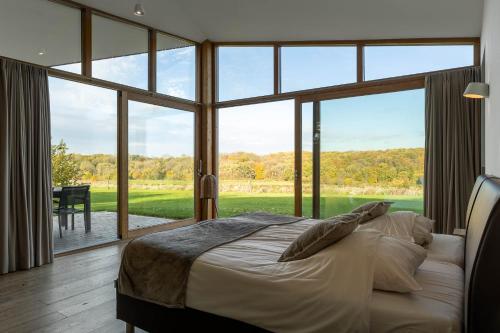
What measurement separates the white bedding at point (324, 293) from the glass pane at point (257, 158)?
373 centimetres

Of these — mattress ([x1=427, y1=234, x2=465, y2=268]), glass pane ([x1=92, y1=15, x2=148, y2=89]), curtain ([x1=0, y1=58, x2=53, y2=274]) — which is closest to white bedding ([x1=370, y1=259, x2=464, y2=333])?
mattress ([x1=427, y1=234, x2=465, y2=268])

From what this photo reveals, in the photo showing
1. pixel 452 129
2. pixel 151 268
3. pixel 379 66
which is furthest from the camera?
pixel 379 66

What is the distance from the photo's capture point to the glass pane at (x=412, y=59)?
4242 mm

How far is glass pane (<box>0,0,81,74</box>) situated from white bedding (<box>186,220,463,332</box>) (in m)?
3.53

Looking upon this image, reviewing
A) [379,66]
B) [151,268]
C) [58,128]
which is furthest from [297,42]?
[151,268]

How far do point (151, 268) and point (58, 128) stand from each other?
3.06m

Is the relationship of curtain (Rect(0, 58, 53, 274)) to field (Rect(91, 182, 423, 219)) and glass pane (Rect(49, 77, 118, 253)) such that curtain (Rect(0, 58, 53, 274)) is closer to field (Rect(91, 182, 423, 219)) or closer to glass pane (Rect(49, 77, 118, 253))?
glass pane (Rect(49, 77, 118, 253))

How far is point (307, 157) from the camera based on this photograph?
211 inches

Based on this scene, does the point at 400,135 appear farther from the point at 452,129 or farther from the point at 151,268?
the point at 151,268

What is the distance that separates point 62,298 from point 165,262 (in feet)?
4.74

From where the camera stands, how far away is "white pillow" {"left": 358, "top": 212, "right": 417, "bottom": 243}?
2312mm

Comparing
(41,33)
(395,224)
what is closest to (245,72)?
(41,33)

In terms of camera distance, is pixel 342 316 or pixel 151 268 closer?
pixel 342 316

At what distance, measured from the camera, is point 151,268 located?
2.14m
